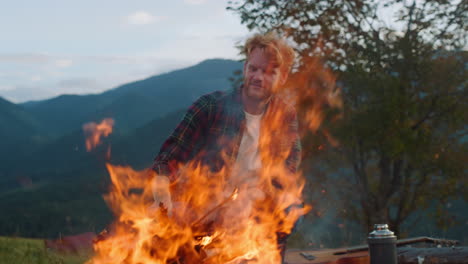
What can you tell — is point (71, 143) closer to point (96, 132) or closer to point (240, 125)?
point (96, 132)

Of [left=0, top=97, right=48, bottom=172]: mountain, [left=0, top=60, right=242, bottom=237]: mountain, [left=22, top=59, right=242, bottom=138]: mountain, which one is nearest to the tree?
[left=0, top=60, right=242, bottom=237]: mountain

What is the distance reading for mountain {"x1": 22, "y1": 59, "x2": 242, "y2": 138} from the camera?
531ft

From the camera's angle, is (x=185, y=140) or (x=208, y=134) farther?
(x=208, y=134)

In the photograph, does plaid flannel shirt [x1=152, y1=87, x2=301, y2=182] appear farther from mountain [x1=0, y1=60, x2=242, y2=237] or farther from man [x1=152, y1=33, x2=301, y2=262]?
mountain [x1=0, y1=60, x2=242, y2=237]

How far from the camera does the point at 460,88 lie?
14.8 m

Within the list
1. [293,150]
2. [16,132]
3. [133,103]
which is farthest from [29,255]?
[133,103]

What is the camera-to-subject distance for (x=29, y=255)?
5883 mm

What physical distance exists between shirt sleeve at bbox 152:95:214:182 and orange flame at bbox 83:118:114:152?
22.1 inches

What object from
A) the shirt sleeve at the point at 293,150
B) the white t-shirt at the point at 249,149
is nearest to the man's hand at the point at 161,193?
the white t-shirt at the point at 249,149

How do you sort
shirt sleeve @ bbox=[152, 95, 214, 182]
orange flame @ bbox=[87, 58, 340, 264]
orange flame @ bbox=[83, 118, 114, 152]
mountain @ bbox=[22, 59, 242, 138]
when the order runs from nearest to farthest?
orange flame @ bbox=[87, 58, 340, 264], shirt sleeve @ bbox=[152, 95, 214, 182], orange flame @ bbox=[83, 118, 114, 152], mountain @ bbox=[22, 59, 242, 138]

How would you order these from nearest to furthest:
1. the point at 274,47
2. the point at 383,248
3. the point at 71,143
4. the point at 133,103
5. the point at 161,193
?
the point at 161,193, the point at 274,47, the point at 383,248, the point at 71,143, the point at 133,103

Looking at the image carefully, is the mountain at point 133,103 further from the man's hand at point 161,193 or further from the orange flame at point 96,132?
the man's hand at point 161,193

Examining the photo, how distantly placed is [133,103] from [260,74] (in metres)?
171

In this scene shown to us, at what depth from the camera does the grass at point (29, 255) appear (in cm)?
565
